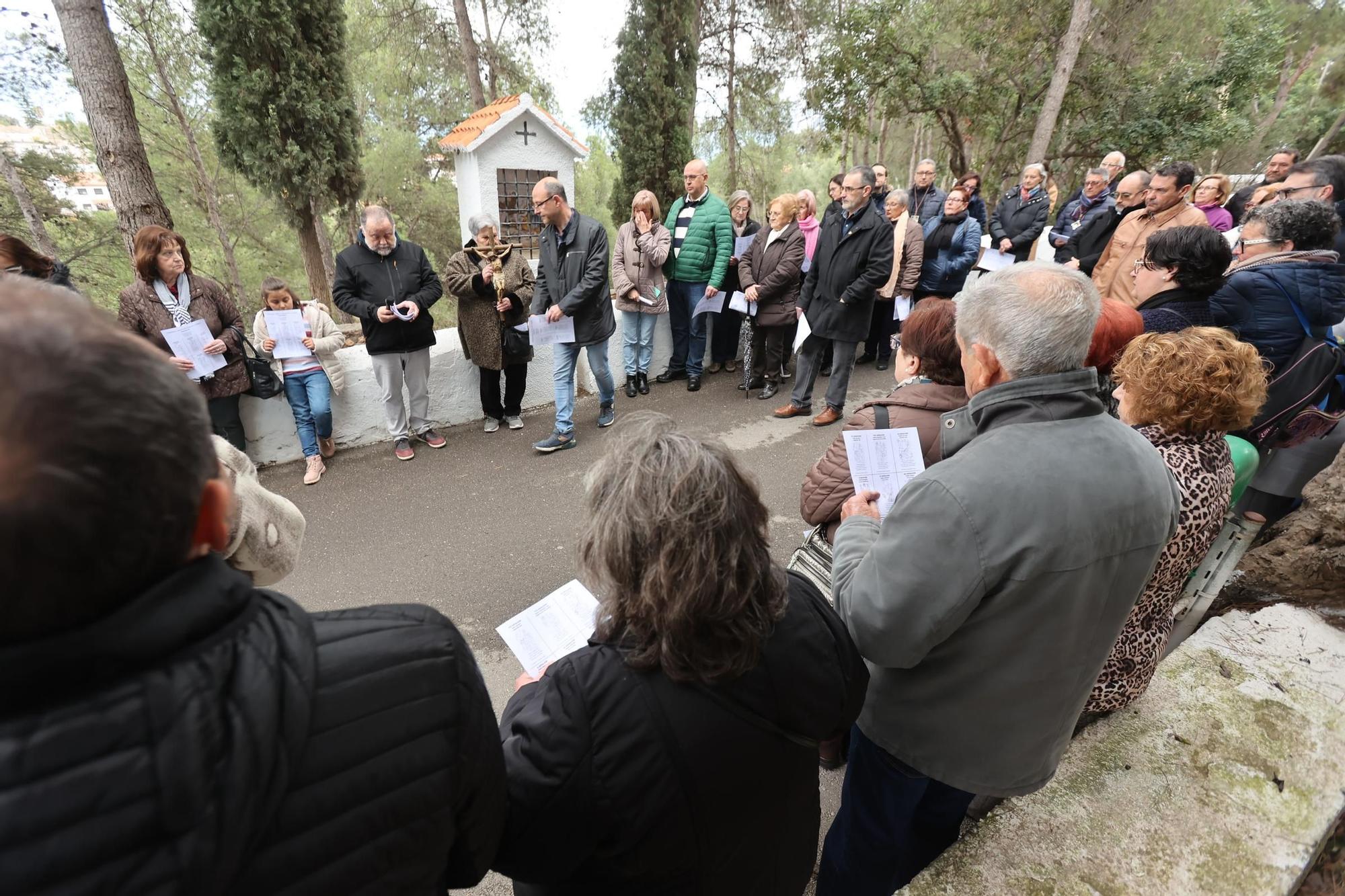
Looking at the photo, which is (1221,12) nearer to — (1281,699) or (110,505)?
(1281,699)

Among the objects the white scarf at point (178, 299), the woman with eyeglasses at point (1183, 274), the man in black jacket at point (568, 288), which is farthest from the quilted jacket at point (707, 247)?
the white scarf at point (178, 299)

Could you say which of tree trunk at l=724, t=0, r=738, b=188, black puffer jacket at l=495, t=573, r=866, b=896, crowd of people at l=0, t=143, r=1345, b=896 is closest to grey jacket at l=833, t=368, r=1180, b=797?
crowd of people at l=0, t=143, r=1345, b=896

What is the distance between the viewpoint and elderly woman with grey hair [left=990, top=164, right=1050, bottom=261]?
24.0ft

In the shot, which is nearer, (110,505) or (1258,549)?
(110,505)

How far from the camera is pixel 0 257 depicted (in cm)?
319

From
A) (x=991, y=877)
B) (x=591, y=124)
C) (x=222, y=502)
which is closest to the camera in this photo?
(x=222, y=502)

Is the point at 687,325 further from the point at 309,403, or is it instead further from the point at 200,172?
the point at 200,172

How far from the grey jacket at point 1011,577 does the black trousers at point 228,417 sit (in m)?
4.33

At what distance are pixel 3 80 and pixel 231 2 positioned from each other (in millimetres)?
7110

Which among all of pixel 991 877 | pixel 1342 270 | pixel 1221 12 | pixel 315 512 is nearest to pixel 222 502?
pixel 991 877

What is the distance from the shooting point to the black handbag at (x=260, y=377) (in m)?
4.19

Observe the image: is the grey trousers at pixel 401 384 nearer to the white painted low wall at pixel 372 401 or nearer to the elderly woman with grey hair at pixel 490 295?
the white painted low wall at pixel 372 401

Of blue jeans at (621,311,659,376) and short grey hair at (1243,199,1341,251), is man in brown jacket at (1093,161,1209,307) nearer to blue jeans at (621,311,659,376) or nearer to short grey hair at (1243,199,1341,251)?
short grey hair at (1243,199,1341,251)

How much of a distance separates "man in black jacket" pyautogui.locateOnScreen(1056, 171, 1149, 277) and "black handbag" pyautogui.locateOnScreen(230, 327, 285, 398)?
6652 mm
